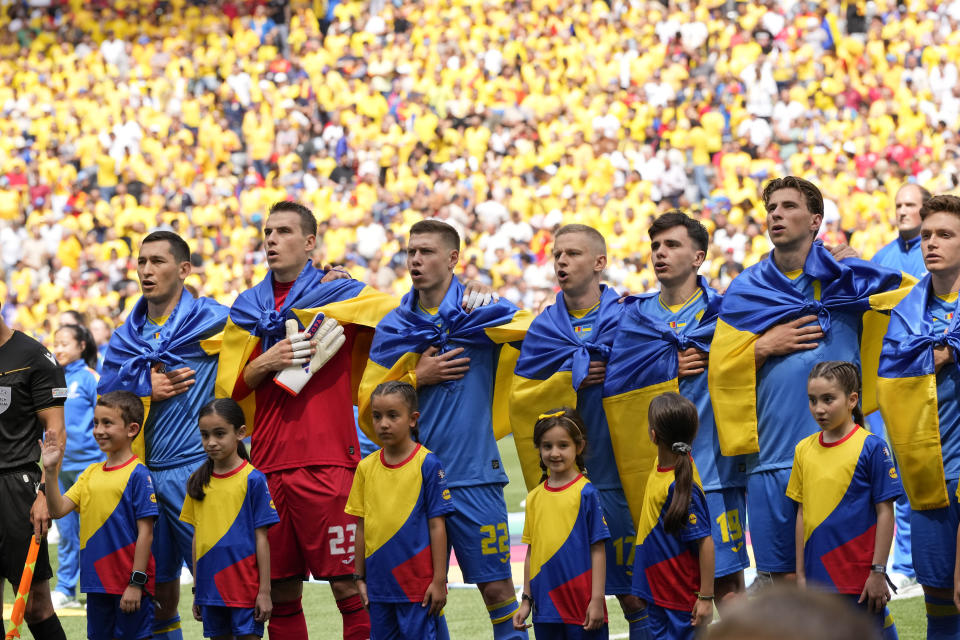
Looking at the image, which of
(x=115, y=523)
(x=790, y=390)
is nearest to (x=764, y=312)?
(x=790, y=390)

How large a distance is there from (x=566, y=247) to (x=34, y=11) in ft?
85.6

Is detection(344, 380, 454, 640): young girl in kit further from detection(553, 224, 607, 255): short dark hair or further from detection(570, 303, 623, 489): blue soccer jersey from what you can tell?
detection(553, 224, 607, 255): short dark hair

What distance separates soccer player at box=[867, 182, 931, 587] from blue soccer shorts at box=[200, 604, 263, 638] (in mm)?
3916

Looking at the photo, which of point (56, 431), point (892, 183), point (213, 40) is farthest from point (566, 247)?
point (213, 40)

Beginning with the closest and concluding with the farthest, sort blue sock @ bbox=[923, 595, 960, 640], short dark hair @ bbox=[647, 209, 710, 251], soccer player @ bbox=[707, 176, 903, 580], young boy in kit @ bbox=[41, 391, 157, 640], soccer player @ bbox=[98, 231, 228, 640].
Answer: blue sock @ bbox=[923, 595, 960, 640] → soccer player @ bbox=[707, 176, 903, 580] → short dark hair @ bbox=[647, 209, 710, 251] → young boy in kit @ bbox=[41, 391, 157, 640] → soccer player @ bbox=[98, 231, 228, 640]

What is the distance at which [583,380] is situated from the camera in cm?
555

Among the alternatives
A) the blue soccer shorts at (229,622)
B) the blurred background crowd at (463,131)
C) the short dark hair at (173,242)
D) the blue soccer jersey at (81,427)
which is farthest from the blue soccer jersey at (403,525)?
the blurred background crowd at (463,131)

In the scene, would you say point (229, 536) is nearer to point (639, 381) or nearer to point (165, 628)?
point (165, 628)

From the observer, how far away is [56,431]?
18.5 feet

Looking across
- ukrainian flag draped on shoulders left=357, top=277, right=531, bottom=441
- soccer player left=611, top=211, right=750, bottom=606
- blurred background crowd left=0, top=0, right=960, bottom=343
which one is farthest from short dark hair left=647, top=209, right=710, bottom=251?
blurred background crowd left=0, top=0, right=960, bottom=343

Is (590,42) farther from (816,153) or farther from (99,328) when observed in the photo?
(99,328)

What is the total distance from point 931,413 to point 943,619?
0.83 metres

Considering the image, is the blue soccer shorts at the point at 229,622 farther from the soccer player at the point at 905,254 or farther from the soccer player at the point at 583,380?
the soccer player at the point at 905,254

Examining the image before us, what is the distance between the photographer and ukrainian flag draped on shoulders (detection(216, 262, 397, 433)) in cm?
594
